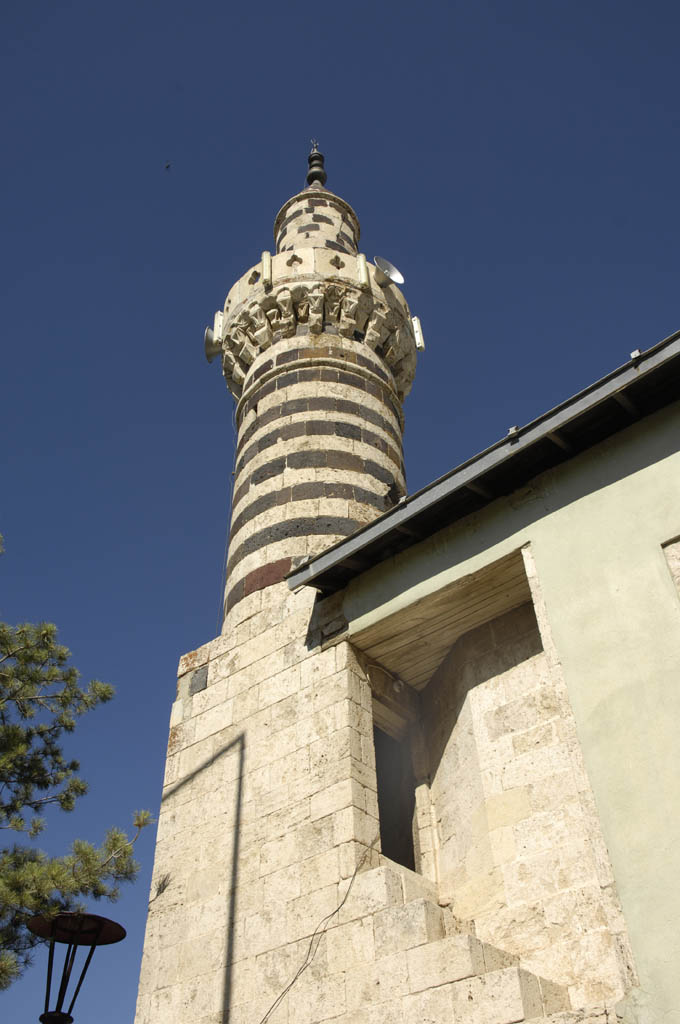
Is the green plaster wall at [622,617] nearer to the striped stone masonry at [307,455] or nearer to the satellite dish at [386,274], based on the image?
the striped stone masonry at [307,455]

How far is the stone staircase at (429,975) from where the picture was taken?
14.8ft

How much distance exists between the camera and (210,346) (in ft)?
39.9

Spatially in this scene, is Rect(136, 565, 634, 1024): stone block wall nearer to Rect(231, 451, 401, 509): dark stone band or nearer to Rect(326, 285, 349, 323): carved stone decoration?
Rect(231, 451, 401, 509): dark stone band

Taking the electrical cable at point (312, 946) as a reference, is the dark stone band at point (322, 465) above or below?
above

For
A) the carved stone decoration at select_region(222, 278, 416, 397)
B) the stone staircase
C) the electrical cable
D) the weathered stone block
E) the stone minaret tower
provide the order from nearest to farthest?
the stone staircase, the weathered stone block, the electrical cable, the stone minaret tower, the carved stone decoration at select_region(222, 278, 416, 397)

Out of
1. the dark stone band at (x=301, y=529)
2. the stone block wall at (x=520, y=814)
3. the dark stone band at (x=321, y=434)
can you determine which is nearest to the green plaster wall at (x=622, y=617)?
the stone block wall at (x=520, y=814)

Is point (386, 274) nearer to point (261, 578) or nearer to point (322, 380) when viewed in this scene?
point (322, 380)

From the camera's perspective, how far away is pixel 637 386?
18.8 ft

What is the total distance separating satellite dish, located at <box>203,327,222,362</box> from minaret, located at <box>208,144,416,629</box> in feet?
0.12

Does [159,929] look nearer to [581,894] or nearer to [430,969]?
[430,969]

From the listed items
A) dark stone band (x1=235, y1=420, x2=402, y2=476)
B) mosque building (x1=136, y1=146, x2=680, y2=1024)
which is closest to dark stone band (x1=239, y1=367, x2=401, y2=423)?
dark stone band (x1=235, y1=420, x2=402, y2=476)

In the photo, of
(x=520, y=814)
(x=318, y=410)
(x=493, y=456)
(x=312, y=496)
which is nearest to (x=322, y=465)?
(x=312, y=496)

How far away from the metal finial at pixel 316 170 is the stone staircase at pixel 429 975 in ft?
43.5

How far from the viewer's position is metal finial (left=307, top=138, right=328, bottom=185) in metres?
16.1
